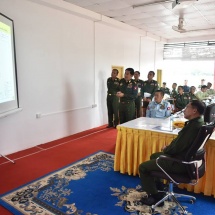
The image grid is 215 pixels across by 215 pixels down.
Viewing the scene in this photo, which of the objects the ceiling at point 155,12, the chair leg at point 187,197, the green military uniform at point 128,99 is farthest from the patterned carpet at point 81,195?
the ceiling at point 155,12

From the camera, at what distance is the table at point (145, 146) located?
2.50 meters

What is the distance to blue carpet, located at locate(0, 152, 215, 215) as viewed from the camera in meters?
2.29

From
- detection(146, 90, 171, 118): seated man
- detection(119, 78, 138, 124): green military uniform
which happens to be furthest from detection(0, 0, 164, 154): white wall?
detection(146, 90, 171, 118): seated man

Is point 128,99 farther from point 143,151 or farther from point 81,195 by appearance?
point 81,195

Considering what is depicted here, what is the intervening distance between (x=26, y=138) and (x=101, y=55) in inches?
122

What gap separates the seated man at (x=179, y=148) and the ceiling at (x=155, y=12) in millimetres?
2648

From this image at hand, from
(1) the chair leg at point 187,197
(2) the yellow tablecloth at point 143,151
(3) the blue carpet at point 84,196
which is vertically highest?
(2) the yellow tablecloth at point 143,151

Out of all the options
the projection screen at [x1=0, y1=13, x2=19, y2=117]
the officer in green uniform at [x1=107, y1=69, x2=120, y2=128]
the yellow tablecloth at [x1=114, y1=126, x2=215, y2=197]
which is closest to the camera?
the yellow tablecloth at [x1=114, y1=126, x2=215, y2=197]

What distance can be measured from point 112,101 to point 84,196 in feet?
11.7

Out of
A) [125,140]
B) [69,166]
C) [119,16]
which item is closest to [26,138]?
[69,166]

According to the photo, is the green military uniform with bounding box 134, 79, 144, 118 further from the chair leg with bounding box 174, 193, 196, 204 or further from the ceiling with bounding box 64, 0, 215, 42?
the chair leg with bounding box 174, 193, 196, 204

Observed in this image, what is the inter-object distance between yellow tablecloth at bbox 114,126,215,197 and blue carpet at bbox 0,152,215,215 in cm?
12

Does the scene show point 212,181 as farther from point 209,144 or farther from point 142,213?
point 142,213

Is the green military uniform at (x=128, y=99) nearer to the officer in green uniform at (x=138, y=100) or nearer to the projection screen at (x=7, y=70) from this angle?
the officer in green uniform at (x=138, y=100)
